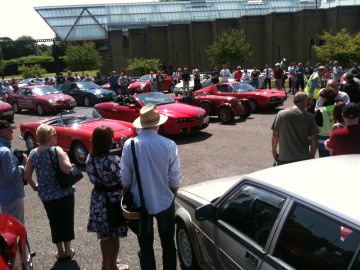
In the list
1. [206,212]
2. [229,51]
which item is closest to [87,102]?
[229,51]

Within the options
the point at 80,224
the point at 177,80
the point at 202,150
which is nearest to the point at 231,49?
the point at 177,80

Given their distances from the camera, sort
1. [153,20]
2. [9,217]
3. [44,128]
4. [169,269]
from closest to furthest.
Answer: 1. [169,269]
2. [9,217]
3. [44,128]
4. [153,20]

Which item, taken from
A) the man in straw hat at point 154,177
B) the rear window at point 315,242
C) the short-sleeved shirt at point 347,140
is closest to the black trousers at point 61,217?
the man in straw hat at point 154,177

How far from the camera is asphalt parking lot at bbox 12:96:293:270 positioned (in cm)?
517

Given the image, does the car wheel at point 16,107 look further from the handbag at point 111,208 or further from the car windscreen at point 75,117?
the handbag at point 111,208

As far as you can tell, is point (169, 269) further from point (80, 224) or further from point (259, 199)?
point (80, 224)

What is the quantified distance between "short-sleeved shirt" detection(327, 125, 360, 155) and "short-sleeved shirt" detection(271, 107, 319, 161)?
0.57 metres

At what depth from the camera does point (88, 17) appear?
196 ft

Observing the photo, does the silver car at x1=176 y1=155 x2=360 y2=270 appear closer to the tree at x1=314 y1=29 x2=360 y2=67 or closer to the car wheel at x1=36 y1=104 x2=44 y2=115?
the car wheel at x1=36 y1=104 x2=44 y2=115

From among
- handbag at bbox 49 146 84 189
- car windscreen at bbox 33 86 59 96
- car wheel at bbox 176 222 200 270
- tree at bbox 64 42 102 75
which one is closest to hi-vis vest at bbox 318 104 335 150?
car wheel at bbox 176 222 200 270

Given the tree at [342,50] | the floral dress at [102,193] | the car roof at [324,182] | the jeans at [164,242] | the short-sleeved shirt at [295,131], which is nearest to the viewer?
the car roof at [324,182]

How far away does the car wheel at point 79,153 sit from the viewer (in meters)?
9.64

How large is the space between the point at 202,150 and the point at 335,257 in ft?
27.8

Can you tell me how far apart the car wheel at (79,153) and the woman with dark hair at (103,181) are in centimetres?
549
